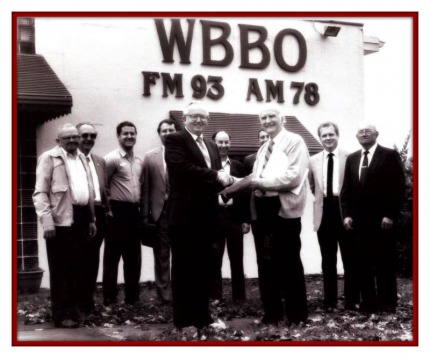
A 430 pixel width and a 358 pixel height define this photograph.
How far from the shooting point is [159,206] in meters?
7.65

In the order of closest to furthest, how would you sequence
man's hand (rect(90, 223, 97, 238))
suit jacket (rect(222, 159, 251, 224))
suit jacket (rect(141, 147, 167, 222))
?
man's hand (rect(90, 223, 97, 238)) < suit jacket (rect(141, 147, 167, 222)) < suit jacket (rect(222, 159, 251, 224))

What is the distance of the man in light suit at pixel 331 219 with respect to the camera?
24.2 feet

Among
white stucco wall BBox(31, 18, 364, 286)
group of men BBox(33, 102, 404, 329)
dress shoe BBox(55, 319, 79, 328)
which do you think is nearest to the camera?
group of men BBox(33, 102, 404, 329)

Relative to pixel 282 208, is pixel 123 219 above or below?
below

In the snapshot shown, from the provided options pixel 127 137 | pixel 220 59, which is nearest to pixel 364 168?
pixel 127 137

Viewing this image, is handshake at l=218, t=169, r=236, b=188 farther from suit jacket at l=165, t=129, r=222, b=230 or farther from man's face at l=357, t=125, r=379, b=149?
man's face at l=357, t=125, r=379, b=149

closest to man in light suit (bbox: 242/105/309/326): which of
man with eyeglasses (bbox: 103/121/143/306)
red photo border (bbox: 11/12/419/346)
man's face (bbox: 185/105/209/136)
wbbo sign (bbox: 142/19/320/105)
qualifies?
man's face (bbox: 185/105/209/136)

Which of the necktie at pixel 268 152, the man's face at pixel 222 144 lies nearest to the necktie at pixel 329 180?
the man's face at pixel 222 144

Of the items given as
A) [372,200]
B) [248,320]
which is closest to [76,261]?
[248,320]

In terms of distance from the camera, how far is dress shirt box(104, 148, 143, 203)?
753 centimetres

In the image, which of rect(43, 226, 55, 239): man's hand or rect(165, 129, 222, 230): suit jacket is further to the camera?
rect(43, 226, 55, 239): man's hand

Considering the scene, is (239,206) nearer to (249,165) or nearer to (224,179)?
(249,165)

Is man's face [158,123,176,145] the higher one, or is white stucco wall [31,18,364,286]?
white stucco wall [31,18,364,286]

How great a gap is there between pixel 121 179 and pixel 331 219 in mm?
2281
